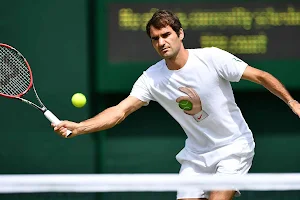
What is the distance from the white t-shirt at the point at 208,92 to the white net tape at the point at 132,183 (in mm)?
776

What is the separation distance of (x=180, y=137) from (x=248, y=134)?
1.28 metres

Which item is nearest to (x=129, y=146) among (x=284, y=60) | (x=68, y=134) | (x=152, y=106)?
(x=152, y=106)

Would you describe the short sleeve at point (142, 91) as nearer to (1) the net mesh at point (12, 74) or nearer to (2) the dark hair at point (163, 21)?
(2) the dark hair at point (163, 21)

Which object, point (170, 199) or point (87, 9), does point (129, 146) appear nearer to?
point (170, 199)

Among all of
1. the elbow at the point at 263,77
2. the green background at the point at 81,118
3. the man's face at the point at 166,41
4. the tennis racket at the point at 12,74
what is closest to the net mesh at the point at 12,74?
the tennis racket at the point at 12,74

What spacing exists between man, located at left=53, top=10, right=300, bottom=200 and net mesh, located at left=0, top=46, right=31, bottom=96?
52 cm

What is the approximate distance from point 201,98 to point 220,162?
33 cm

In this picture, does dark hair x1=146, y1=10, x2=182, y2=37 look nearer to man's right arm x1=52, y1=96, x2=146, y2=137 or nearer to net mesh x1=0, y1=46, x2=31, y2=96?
man's right arm x1=52, y1=96, x2=146, y2=137

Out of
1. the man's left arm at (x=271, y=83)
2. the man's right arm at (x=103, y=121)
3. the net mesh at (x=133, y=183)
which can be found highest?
the man's left arm at (x=271, y=83)

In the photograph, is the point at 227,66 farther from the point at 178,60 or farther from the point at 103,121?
the point at 103,121

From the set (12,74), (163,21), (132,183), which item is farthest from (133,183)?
(12,74)

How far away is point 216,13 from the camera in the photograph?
5.36m

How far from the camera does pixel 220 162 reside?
4.38m

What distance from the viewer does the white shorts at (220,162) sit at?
434 centimetres
